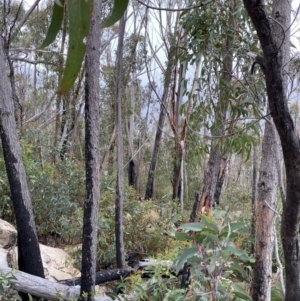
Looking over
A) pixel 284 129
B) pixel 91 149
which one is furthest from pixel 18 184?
pixel 284 129

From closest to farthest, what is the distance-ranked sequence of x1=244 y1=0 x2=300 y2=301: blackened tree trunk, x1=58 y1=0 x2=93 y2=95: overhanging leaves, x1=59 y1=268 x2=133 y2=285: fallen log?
x1=58 y1=0 x2=93 y2=95: overhanging leaves < x1=244 y1=0 x2=300 y2=301: blackened tree trunk < x1=59 y1=268 x2=133 y2=285: fallen log

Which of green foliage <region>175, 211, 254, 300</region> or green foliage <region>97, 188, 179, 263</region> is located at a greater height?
green foliage <region>175, 211, 254, 300</region>

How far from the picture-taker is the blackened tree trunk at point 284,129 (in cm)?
79

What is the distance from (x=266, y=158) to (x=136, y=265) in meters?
2.73

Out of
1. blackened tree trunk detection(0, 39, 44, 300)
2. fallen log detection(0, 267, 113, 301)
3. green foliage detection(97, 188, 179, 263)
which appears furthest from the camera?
green foliage detection(97, 188, 179, 263)

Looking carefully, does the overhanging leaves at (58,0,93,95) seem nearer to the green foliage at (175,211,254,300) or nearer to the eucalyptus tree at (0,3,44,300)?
the green foliage at (175,211,254,300)

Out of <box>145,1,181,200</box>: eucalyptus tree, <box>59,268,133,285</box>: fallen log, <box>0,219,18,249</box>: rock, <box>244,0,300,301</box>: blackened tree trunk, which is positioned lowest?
<box>59,268,133,285</box>: fallen log

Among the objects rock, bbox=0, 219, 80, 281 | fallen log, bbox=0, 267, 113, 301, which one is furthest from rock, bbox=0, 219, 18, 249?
fallen log, bbox=0, 267, 113, 301

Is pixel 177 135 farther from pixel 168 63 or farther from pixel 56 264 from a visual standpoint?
pixel 56 264

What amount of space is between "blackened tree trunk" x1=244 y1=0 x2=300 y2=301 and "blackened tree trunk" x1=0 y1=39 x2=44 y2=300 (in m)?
2.99

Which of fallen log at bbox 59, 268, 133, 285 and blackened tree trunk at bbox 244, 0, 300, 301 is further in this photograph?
fallen log at bbox 59, 268, 133, 285

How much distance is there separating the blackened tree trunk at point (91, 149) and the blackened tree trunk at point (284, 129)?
6.84 feet

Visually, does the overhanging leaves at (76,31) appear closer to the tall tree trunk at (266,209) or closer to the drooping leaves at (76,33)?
the drooping leaves at (76,33)

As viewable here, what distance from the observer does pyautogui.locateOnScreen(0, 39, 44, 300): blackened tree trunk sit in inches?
138
